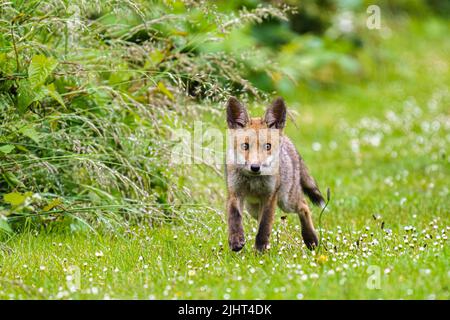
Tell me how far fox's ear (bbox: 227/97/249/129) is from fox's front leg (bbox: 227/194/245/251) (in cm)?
54

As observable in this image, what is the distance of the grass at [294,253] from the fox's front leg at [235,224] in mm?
106

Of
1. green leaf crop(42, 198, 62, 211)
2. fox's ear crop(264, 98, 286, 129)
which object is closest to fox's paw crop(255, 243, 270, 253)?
fox's ear crop(264, 98, 286, 129)

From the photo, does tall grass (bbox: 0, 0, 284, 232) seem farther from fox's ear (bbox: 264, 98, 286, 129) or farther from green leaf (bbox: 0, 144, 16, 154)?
fox's ear (bbox: 264, 98, 286, 129)

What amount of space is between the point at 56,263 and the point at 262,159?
1.57 metres

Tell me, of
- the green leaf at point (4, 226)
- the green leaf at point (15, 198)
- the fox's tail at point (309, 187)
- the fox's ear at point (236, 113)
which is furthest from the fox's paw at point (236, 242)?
the green leaf at point (4, 226)

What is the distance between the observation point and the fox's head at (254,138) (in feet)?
17.9

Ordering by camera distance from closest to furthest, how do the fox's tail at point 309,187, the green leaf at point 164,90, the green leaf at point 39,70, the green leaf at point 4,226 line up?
the green leaf at point 4,226, the green leaf at point 39,70, the fox's tail at point 309,187, the green leaf at point 164,90

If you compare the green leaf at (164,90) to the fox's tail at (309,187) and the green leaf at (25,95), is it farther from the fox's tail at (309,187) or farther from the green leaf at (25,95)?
the fox's tail at (309,187)

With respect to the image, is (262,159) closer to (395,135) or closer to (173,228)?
(173,228)

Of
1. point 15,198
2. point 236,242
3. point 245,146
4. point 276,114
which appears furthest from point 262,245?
point 15,198

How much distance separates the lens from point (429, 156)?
1008 cm

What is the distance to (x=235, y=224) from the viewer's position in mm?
5688

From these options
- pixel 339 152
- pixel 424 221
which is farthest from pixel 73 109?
pixel 339 152

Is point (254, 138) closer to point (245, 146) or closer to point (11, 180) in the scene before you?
point (245, 146)
